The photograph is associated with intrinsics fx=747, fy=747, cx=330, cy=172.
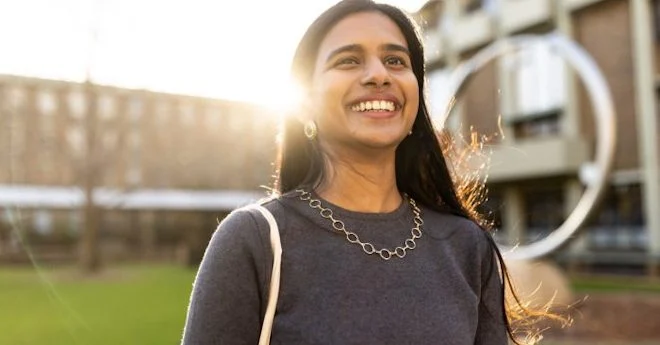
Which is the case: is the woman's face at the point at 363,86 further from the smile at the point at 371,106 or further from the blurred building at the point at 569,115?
the blurred building at the point at 569,115

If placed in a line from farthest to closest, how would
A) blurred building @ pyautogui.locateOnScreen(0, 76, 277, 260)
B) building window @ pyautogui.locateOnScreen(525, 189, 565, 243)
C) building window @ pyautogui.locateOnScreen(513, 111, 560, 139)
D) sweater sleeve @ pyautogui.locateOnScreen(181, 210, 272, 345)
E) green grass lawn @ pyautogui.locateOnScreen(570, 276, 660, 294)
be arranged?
blurred building @ pyautogui.locateOnScreen(0, 76, 277, 260), building window @ pyautogui.locateOnScreen(525, 189, 565, 243), building window @ pyautogui.locateOnScreen(513, 111, 560, 139), green grass lawn @ pyautogui.locateOnScreen(570, 276, 660, 294), sweater sleeve @ pyautogui.locateOnScreen(181, 210, 272, 345)

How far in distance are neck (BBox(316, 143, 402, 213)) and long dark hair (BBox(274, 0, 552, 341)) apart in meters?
0.05

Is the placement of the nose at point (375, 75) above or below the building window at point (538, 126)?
below

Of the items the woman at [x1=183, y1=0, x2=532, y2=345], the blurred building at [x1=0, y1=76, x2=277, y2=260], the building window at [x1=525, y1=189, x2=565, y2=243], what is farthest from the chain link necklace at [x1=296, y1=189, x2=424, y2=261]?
the blurred building at [x1=0, y1=76, x2=277, y2=260]

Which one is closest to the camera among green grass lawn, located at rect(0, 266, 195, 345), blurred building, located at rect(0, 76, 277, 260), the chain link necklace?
the chain link necklace


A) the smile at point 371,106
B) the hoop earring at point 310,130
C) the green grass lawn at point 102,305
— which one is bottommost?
the green grass lawn at point 102,305

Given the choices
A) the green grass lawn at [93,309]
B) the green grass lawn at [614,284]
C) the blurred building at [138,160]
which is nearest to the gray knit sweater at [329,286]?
the green grass lawn at [93,309]

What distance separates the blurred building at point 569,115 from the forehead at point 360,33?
59.9ft

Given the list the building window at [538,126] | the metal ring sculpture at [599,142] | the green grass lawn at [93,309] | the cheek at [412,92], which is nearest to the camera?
the cheek at [412,92]

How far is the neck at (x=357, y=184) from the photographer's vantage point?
1.87 metres

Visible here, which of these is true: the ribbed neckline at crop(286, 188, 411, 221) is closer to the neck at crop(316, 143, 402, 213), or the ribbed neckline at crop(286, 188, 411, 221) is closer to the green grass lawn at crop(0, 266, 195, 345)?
the neck at crop(316, 143, 402, 213)

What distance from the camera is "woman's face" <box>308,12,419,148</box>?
5.93 ft

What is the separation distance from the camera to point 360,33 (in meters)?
1.85

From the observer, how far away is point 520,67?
27969 millimetres
